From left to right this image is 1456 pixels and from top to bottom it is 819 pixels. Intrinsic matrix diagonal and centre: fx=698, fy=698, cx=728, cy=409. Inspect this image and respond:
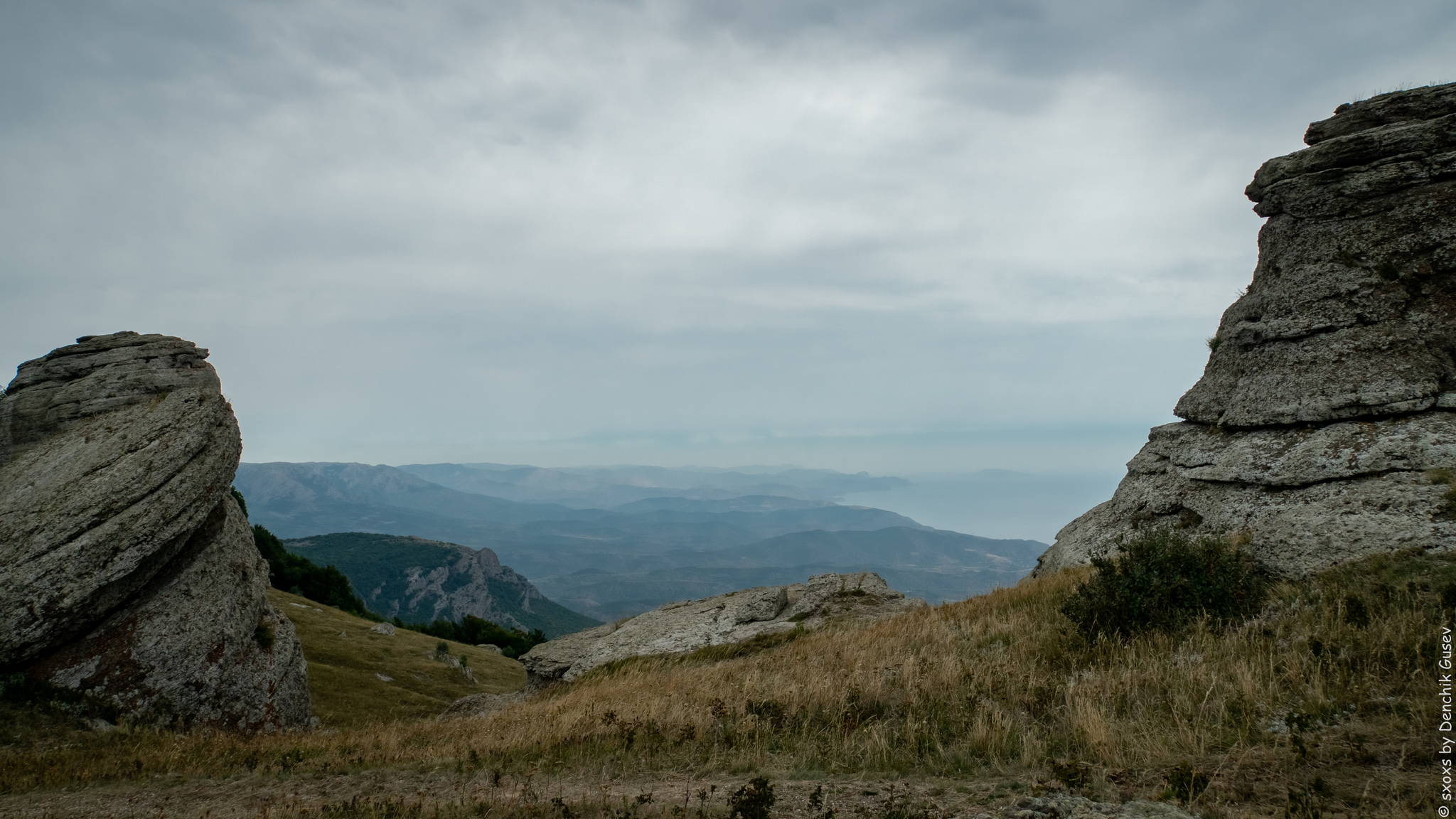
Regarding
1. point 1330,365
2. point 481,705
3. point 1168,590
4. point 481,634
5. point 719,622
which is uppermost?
point 1330,365

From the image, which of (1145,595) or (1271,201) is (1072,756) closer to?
(1145,595)

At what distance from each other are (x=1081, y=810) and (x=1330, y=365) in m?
18.9

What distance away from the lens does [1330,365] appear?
19328mm

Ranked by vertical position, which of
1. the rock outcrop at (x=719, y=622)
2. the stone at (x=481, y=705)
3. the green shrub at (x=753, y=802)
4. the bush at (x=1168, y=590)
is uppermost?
the bush at (x=1168, y=590)

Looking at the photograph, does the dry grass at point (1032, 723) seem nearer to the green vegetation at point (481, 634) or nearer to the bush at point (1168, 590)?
the bush at point (1168, 590)

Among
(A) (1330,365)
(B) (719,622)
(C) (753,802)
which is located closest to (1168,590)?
(C) (753,802)

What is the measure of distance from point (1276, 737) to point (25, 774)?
21363 millimetres

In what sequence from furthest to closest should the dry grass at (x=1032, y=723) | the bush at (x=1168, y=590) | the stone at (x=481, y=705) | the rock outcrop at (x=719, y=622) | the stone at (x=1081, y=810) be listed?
the rock outcrop at (x=719, y=622) < the stone at (x=481, y=705) < the bush at (x=1168, y=590) < the dry grass at (x=1032, y=723) < the stone at (x=1081, y=810)

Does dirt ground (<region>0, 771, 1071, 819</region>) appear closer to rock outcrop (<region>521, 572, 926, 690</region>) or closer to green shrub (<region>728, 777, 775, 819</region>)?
green shrub (<region>728, 777, 775, 819</region>)

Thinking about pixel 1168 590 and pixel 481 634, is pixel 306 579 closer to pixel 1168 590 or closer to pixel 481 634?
pixel 481 634

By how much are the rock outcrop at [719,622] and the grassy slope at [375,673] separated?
5.26 metres

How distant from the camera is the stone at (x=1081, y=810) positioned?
6664 mm

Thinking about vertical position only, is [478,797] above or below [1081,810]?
below

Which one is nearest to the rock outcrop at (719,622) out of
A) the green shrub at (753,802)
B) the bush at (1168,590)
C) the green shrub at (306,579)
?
the bush at (1168,590)
